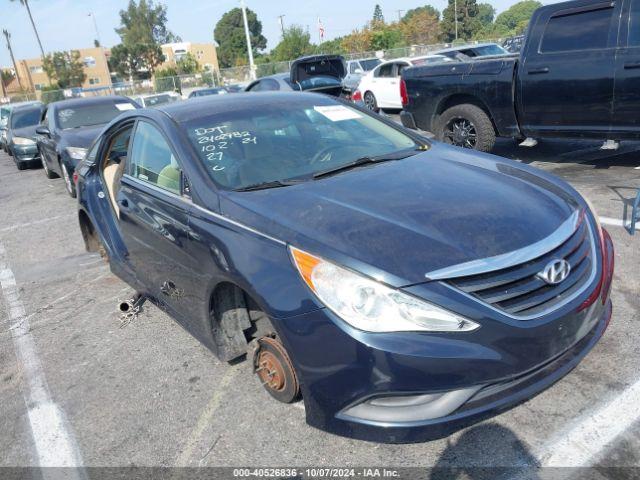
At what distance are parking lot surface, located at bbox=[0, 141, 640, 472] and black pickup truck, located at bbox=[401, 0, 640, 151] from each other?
1.90 m

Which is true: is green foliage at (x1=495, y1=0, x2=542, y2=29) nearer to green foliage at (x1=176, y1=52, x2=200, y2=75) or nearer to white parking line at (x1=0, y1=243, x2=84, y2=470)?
green foliage at (x1=176, y1=52, x2=200, y2=75)

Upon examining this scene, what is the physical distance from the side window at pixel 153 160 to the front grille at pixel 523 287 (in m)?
1.74

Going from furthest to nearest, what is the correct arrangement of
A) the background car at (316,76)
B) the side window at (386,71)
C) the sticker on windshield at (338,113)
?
the side window at (386,71) → the background car at (316,76) → the sticker on windshield at (338,113)

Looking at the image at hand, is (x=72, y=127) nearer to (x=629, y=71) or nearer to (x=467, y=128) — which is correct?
(x=467, y=128)

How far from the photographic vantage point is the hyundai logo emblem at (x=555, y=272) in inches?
86.7

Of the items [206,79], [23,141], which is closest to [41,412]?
[23,141]

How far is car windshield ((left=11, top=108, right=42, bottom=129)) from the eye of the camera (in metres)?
14.7

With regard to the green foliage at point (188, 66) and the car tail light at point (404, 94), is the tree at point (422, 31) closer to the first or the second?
the green foliage at point (188, 66)

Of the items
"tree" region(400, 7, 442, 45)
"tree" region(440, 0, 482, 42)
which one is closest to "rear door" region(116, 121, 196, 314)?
→ "tree" region(400, 7, 442, 45)

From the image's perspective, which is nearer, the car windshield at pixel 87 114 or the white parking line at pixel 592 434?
the white parking line at pixel 592 434

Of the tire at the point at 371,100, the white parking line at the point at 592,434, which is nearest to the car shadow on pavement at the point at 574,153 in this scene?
the white parking line at the point at 592,434

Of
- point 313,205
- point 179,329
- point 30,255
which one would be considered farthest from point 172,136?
point 30,255

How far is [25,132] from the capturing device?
1373cm

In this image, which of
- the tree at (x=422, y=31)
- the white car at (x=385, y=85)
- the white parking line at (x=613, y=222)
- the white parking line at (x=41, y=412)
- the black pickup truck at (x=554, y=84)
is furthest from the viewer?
the tree at (x=422, y=31)
